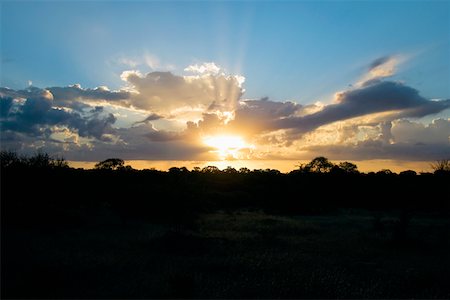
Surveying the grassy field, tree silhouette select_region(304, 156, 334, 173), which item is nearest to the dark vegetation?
the grassy field

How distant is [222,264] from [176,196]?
17.3m

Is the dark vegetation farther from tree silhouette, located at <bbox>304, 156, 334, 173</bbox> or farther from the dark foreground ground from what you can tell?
tree silhouette, located at <bbox>304, 156, 334, 173</bbox>

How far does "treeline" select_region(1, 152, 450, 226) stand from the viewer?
1262 inches

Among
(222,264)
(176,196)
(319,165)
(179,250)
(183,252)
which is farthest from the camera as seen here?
(319,165)

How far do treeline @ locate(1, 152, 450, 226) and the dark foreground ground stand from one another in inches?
7.4

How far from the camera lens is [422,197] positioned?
5228 centimetres

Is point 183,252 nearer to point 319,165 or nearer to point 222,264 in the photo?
point 222,264

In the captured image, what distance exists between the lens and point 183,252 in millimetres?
20891

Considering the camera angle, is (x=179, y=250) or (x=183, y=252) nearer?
(x=183, y=252)

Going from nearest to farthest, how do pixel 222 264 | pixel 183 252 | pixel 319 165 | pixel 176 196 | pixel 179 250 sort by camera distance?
1. pixel 222 264
2. pixel 183 252
3. pixel 179 250
4. pixel 176 196
5. pixel 319 165

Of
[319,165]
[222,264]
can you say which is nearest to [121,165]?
[319,165]

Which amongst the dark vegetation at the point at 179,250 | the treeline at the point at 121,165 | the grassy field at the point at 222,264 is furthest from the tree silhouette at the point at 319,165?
the grassy field at the point at 222,264

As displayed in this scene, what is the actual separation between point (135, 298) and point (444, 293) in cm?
1101

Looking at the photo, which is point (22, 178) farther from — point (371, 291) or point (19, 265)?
point (371, 291)
